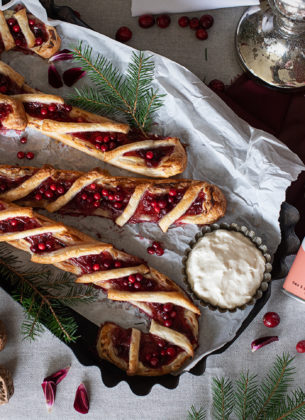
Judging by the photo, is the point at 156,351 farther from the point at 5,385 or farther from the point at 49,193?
the point at 49,193

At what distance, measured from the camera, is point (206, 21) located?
10.6 ft

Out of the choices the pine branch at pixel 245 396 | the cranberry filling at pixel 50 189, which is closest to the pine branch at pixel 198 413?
the pine branch at pixel 245 396

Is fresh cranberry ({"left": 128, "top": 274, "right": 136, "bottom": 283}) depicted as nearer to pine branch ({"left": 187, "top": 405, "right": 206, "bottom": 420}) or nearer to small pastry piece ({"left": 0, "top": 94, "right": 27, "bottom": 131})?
pine branch ({"left": 187, "top": 405, "right": 206, "bottom": 420})

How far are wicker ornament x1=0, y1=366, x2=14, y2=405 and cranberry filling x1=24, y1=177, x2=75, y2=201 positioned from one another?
1.05 meters

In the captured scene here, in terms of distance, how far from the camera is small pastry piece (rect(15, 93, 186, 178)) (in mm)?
2926

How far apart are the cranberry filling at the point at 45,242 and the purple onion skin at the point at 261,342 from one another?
4.23 ft

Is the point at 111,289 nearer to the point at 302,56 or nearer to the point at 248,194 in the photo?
the point at 248,194

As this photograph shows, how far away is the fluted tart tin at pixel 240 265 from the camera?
9.05 feet

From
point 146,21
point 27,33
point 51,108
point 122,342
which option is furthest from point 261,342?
point 27,33

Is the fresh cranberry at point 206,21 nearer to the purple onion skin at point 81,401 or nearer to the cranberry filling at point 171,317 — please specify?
the cranberry filling at point 171,317

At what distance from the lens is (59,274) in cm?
301

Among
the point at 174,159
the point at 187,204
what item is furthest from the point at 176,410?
the point at 174,159

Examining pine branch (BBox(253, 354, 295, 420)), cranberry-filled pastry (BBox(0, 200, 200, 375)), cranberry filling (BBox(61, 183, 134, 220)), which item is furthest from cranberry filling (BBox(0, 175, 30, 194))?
pine branch (BBox(253, 354, 295, 420))

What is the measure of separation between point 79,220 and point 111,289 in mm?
493
